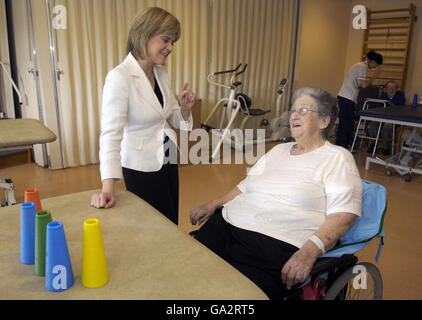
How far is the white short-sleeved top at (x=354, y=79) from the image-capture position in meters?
4.64

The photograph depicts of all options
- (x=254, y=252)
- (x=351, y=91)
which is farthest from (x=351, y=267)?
(x=351, y=91)

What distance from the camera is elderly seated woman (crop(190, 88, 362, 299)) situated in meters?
1.24

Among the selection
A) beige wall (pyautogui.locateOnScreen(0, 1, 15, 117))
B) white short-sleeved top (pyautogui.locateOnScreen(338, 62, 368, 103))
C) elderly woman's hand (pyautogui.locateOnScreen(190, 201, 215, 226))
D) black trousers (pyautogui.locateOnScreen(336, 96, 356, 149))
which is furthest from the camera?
black trousers (pyautogui.locateOnScreen(336, 96, 356, 149))

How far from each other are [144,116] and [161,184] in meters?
0.33

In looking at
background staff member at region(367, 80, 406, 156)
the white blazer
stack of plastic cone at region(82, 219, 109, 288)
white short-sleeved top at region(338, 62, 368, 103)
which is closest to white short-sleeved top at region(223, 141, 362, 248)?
the white blazer

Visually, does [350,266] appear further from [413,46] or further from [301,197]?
[413,46]

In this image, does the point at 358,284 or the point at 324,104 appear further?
the point at 324,104

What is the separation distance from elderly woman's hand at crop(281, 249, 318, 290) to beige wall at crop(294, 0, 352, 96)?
5383mm

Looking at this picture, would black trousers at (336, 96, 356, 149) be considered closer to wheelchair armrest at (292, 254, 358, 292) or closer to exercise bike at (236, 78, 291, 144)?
exercise bike at (236, 78, 291, 144)

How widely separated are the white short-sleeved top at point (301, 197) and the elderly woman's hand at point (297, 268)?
0.10 meters

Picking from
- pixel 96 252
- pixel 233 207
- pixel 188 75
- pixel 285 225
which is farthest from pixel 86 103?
pixel 96 252

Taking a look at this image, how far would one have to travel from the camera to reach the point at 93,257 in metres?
0.77
